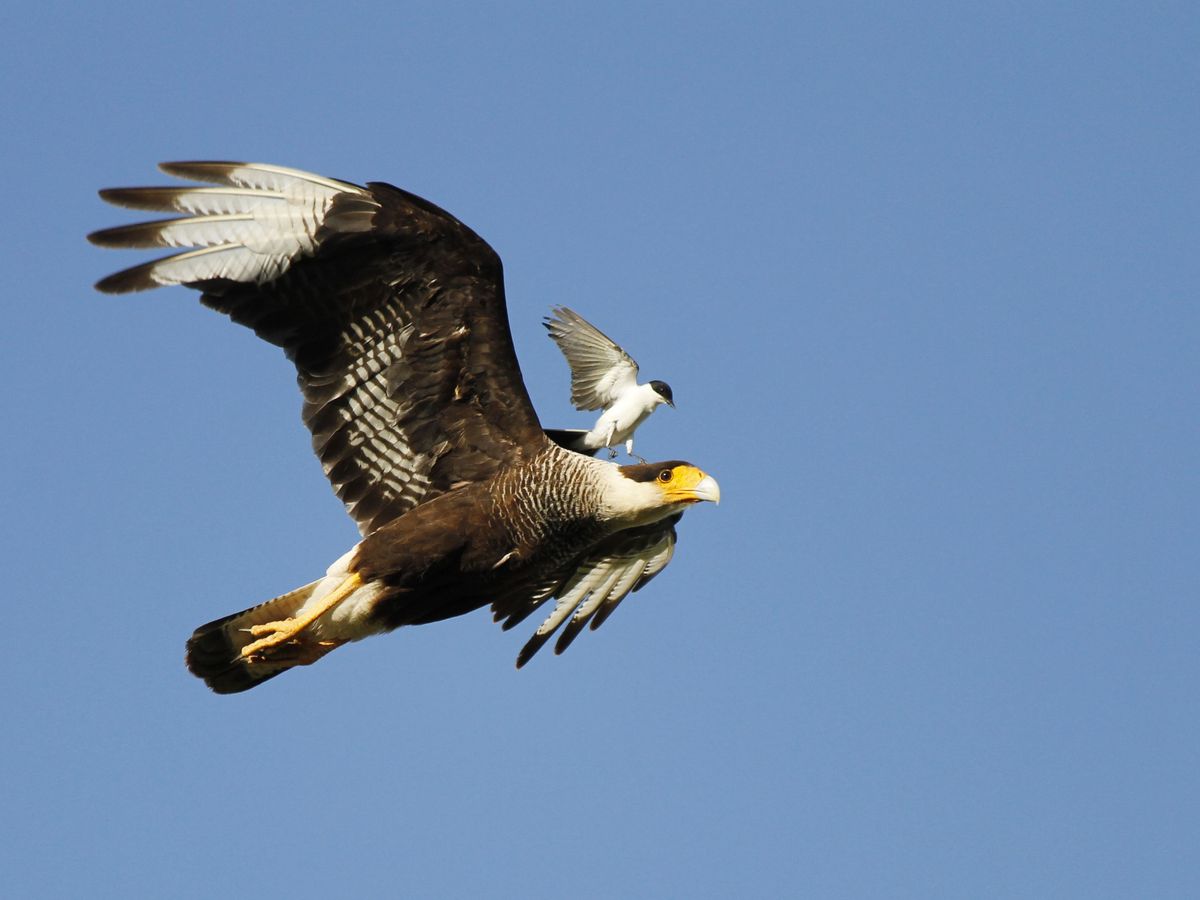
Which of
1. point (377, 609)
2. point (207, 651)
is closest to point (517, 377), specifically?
point (377, 609)

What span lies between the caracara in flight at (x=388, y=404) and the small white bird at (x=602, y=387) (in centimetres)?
114

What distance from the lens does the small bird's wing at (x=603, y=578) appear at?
10773 mm

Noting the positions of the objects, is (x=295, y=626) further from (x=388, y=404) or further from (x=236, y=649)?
(x=388, y=404)

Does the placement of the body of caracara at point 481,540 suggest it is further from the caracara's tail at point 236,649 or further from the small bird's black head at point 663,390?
the small bird's black head at point 663,390

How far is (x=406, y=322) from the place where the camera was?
30.6ft

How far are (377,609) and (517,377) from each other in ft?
4.70

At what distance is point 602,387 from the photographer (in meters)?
11.3

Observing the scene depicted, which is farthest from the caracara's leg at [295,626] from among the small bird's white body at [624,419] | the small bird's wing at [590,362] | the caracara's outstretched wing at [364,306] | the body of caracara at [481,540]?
the small bird's wing at [590,362]

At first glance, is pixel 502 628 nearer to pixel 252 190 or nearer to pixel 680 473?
pixel 680 473

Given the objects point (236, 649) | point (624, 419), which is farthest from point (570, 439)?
point (236, 649)

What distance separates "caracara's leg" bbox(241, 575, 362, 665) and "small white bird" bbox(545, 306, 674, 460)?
5.80 ft

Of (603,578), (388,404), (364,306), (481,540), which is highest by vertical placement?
(364,306)

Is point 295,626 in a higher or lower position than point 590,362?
lower

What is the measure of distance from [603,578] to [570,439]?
916 mm
